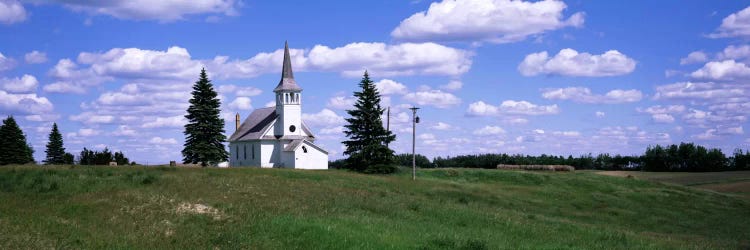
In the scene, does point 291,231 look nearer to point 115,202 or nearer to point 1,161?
point 115,202

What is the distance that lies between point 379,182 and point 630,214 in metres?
16.8

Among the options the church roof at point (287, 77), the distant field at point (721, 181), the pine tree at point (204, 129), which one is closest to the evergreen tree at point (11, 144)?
the pine tree at point (204, 129)

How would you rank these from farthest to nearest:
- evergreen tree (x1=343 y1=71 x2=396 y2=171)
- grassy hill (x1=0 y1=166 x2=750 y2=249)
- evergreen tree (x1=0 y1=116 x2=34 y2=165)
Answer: evergreen tree (x1=0 y1=116 x2=34 y2=165) < evergreen tree (x1=343 y1=71 x2=396 y2=171) < grassy hill (x1=0 y1=166 x2=750 y2=249)

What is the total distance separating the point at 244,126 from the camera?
79.9 m

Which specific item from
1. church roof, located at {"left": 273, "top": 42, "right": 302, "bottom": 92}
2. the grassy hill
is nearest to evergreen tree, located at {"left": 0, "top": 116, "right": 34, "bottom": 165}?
church roof, located at {"left": 273, "top": 42, "right": 302, "bottom": 92}

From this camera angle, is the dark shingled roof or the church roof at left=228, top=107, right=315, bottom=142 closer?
the church roof at left=228, top=107, right=315, bottom=142

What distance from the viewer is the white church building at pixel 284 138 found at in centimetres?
6931

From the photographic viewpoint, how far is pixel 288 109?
237 feet

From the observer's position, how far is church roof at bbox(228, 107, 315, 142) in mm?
72250

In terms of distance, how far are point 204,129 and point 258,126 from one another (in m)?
9.32

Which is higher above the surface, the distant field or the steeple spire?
the steeple spire

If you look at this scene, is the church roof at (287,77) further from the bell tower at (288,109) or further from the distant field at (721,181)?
the distant field at (721,181)

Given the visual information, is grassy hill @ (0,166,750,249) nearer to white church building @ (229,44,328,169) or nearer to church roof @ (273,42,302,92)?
white church building @ (229,44,328,169)

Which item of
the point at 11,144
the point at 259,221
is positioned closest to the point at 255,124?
the point at 11,144
